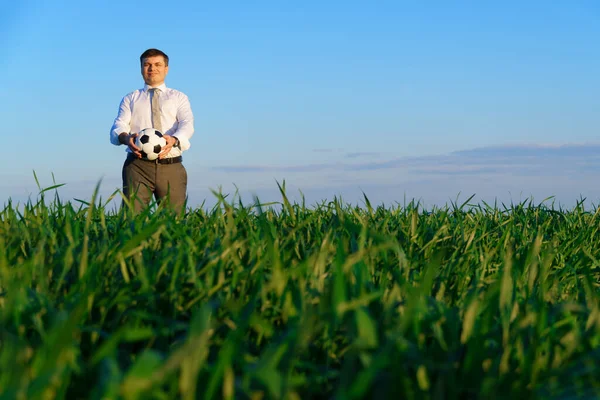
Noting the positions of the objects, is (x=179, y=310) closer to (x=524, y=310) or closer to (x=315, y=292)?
(x=315, y=292)

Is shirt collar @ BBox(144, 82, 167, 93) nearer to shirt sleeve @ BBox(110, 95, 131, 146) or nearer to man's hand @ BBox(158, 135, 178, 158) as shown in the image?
shirt sleeve @ BBox(110, 95, 131, 146)

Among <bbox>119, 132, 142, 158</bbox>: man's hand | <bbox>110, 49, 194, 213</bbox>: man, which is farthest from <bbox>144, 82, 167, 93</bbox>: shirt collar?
<bbox>119, 132, 142, 158</bbox>: man's hand

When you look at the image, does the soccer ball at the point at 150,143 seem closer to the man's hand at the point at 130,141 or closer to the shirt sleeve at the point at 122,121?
the man's hand at the point at 130,141

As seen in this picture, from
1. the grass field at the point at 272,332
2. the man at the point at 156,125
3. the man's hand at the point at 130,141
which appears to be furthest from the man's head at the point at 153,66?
the grass field at the point at 272,332

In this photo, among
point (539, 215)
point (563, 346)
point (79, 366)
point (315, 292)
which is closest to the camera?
point (79, 366)

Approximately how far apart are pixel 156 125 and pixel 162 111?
22cm

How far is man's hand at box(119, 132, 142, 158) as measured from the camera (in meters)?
8.14

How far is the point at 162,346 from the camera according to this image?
204 centimetres

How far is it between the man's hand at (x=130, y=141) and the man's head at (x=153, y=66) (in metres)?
1.04

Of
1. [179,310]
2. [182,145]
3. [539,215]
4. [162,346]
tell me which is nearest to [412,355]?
[162,346]

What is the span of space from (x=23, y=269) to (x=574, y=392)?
1.92 m

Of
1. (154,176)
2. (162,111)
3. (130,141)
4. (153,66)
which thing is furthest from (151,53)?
(154,176)

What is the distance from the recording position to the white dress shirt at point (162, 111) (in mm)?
9016

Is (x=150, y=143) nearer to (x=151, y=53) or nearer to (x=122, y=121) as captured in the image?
(x=122, y=121)
